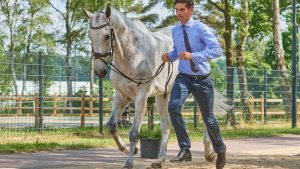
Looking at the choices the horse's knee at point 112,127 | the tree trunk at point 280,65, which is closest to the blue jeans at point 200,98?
the horse's knee at point 112,127

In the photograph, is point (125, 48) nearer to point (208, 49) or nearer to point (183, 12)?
point (183, 12)

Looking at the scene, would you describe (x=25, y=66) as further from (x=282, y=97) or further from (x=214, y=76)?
(x=282, y=97)

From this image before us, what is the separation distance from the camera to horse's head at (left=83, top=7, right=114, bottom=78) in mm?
8398

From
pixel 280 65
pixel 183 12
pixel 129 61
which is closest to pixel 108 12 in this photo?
pixel 129 61

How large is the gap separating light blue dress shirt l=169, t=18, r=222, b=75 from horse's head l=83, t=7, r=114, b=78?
1105mm

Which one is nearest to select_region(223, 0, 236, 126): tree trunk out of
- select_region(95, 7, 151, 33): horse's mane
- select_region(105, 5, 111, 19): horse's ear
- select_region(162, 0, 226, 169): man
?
select_region(95, 7, 151, 33): horse's mane

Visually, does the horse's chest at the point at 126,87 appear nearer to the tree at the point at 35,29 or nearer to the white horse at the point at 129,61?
the white horse at the point at 129,61

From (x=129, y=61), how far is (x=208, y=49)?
7.01ft

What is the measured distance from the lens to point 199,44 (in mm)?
7785

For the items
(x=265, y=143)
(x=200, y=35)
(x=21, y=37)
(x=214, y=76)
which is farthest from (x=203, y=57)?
(x=21, y=37)

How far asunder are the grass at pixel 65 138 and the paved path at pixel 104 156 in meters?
0.58

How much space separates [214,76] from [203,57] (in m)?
14.5

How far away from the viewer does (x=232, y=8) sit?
24.6 m

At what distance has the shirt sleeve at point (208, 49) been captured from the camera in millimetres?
7414
